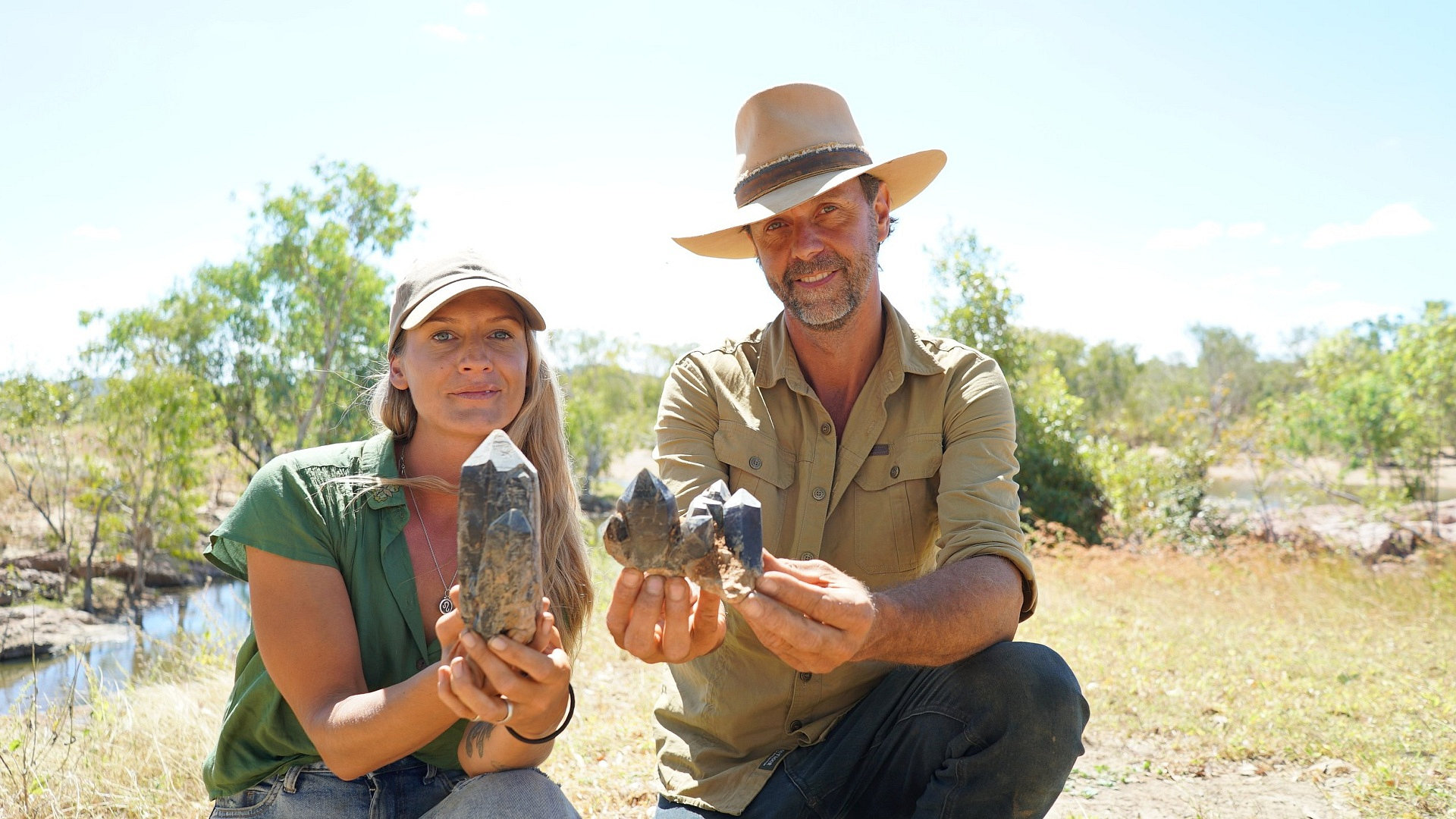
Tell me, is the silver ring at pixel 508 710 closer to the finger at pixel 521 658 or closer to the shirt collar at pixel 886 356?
the finger at pixel 521 658

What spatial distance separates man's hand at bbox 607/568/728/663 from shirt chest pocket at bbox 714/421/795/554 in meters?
0.90

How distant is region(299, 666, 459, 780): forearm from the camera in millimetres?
2213

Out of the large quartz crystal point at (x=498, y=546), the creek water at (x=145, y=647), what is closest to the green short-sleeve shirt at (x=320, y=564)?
the large quartz crystal point at (x=498, y=546)

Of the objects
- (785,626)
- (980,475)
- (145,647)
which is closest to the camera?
(785,626)

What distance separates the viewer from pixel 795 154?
11.1 feet

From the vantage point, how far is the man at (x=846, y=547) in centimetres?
260

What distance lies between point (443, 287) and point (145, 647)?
13144mm

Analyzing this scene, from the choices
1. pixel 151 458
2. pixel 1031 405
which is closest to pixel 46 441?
pixel 151 458

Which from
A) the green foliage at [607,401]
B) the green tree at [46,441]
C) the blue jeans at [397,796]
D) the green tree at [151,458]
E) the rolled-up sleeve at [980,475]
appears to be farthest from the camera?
the green foliage at [607,401]

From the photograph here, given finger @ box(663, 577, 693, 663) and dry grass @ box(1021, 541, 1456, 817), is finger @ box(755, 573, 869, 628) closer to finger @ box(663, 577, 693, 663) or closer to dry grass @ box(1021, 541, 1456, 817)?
finger @ box(663, 577, 693, 663)

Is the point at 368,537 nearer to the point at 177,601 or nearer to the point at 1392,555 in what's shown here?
the point at 1392,555

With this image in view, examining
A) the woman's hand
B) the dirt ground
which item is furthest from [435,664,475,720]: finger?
the dirt ground

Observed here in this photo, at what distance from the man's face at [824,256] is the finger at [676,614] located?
1.36m

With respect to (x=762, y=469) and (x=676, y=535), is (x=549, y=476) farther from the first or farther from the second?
(x=762, y=469)
